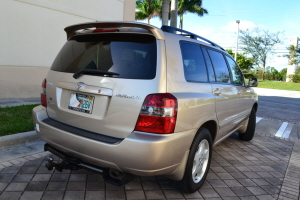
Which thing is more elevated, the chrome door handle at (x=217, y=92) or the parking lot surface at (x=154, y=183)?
the chrome door handle at (x=217, y=92)

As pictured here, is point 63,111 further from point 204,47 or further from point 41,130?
point 204,47

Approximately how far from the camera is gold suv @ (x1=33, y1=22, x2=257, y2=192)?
87.6 inches

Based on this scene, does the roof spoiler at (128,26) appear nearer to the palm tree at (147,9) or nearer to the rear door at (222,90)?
the rear door at (222,90)

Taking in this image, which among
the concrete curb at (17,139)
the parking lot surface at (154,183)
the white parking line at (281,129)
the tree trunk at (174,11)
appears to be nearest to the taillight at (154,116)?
the parking lot surface at (154,183)

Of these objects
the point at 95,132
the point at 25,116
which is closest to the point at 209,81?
the point at 95,132

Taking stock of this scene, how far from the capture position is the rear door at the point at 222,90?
130 inches

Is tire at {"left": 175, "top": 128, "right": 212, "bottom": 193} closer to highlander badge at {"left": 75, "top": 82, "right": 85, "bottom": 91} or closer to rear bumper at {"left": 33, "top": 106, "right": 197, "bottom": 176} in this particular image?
rear bumper at {"left": 33, "top": 106, "right": 197, "bottom": 176}

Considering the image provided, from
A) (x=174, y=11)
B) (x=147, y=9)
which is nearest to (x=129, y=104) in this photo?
(x=174, y=11)

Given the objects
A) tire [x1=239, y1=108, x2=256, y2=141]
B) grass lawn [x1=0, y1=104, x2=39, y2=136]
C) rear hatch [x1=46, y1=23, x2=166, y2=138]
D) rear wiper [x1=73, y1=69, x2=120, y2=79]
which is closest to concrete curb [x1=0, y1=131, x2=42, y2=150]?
grass lawn [x1=0, y1=104, x2=39, y2=136]

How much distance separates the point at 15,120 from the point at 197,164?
3.81 metres

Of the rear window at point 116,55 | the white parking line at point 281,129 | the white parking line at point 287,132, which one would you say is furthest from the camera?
the white parking line at point 281,129

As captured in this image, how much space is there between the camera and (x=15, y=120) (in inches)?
195

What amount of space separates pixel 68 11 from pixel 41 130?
7.19 metres

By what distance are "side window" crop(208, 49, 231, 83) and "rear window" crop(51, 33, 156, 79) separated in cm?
136
